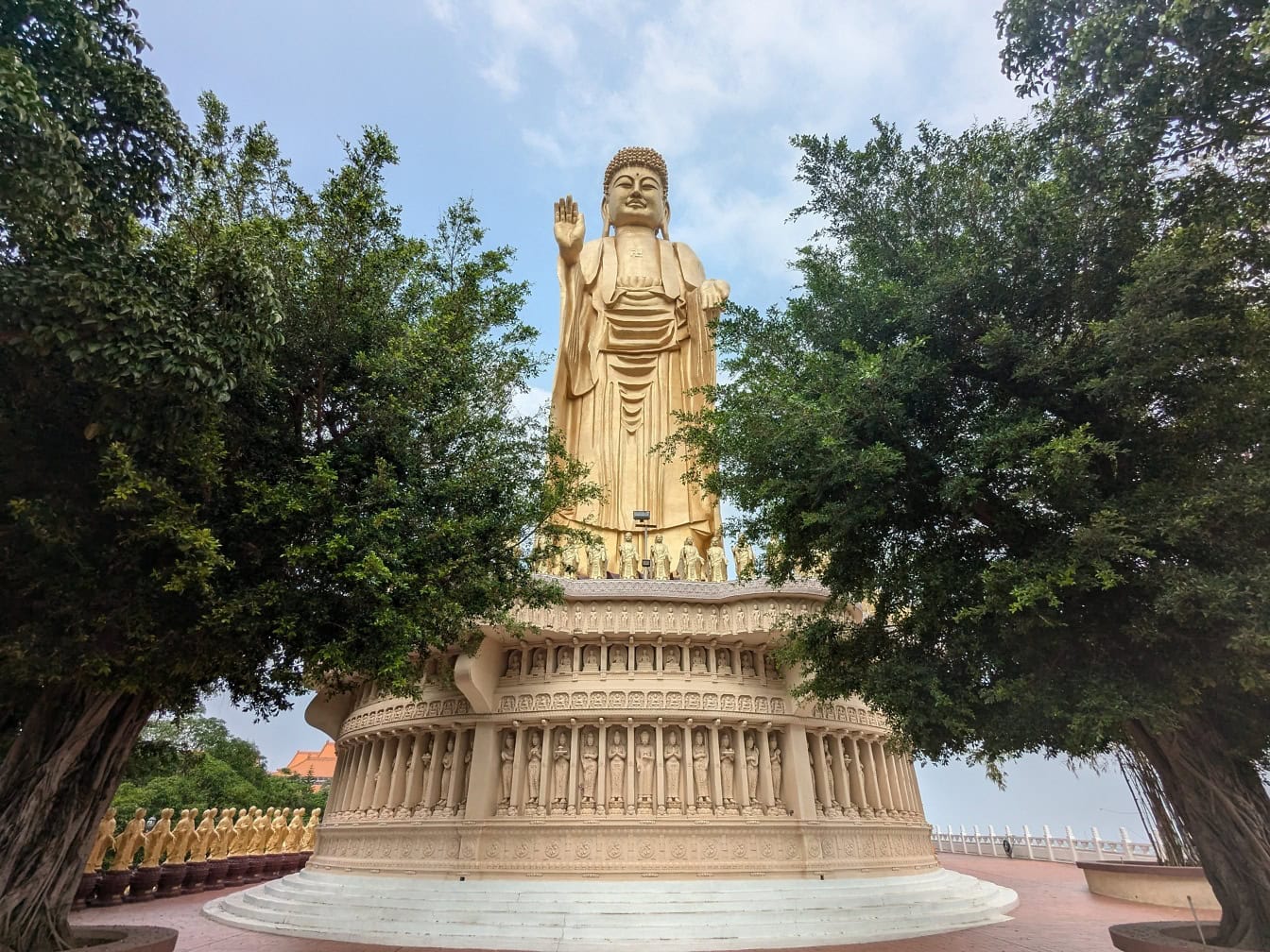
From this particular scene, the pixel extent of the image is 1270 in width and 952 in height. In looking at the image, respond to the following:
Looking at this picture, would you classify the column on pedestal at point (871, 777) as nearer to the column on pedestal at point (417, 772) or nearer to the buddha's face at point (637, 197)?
the column on pedestal at point (417, 772)

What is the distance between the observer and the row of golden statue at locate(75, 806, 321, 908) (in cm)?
1287

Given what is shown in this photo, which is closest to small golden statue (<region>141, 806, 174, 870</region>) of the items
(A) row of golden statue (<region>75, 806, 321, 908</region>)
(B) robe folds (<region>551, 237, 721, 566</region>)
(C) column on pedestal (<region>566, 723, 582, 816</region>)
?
(A) row of golden statue (<region>75, 806, 321, 908</region>)

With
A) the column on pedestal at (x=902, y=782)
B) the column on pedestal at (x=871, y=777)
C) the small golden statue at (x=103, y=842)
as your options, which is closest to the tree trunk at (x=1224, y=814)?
the column on pedestal at (x=871, y=777)

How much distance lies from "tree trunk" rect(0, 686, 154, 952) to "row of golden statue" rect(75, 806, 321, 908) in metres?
5.50

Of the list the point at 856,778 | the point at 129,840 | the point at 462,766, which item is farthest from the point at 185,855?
the point at 856,778

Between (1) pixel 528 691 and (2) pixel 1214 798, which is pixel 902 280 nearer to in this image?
(2) pixel 1214 798

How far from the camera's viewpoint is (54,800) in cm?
649

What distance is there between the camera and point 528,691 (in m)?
12.7

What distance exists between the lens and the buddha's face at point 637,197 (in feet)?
69.1

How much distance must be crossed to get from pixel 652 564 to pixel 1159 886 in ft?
34.4

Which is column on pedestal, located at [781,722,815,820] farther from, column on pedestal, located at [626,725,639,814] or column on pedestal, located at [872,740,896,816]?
column on pedestal, located at [626,725,639,814]

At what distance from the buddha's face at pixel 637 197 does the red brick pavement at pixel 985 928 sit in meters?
18.5

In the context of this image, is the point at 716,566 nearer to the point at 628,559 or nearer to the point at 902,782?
the point at 628,559

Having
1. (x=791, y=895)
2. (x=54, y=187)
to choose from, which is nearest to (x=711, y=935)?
(x=791, y=895)
